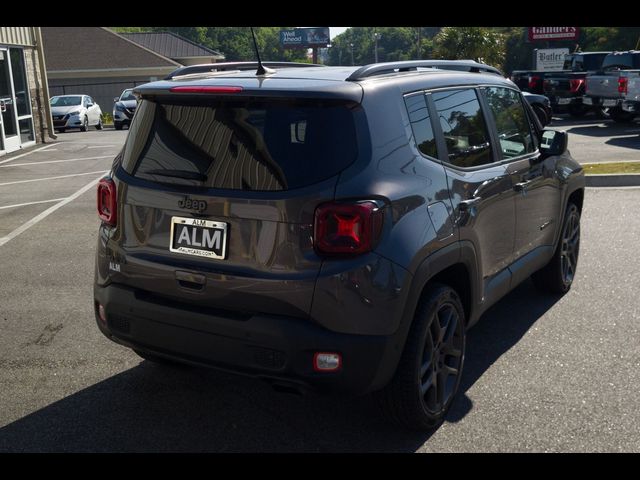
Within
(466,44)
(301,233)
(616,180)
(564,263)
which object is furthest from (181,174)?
(466,44)

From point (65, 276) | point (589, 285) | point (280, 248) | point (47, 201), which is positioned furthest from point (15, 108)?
point (280, 248)

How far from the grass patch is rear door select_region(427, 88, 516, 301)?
309 inches

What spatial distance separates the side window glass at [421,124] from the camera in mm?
3998

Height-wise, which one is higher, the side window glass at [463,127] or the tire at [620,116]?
the side window glass at [463,127]

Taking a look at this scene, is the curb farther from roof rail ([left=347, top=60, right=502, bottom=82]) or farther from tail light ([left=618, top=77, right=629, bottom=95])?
tail light ([left=618, top=77, right=629, bottom=95])

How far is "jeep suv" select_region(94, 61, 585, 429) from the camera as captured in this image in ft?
11.5

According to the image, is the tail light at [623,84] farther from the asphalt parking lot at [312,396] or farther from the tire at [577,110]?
the asphalt parking lot at [312,396]

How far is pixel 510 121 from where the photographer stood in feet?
17.5

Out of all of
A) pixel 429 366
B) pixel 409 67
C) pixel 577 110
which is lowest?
pixel 577 110

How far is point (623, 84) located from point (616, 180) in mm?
9868

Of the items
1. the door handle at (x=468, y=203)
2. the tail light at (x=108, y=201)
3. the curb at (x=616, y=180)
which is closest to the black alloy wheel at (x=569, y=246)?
the door handle at (x=468, y=203)

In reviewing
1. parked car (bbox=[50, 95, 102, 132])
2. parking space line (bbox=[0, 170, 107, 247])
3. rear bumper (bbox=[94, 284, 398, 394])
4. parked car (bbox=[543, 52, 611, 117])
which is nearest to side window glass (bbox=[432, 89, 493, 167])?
rear bumper (bbox=[94, 284, 398, 394])

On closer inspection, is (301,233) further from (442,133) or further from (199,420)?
(199,420)

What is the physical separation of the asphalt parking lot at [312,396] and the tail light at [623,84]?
567 inches
